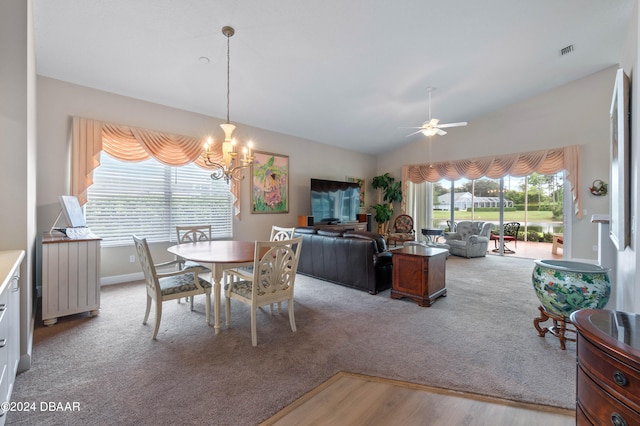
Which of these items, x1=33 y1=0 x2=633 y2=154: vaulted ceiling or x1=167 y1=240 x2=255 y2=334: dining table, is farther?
x1=33 y1=0 x2=633 y2=154: vaulted ceiling

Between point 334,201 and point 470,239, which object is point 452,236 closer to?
point 470,239

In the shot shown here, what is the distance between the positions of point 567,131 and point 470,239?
2.97 m

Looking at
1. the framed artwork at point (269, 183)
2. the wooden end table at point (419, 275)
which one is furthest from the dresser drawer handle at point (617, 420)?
the framed artwork at point (269, 183)

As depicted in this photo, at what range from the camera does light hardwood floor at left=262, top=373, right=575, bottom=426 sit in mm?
1622

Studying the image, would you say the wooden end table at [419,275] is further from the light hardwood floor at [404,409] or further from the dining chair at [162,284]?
the dining chair at [162,284]

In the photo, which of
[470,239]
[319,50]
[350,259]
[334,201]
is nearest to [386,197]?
[334,201]

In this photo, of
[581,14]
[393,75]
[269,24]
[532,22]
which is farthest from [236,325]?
[581,14]

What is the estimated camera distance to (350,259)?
4.11 meters

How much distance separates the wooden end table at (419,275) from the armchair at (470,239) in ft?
10.8

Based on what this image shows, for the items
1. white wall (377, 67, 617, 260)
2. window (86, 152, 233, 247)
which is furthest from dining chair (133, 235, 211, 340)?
white wall (377, 67, 617, 260)

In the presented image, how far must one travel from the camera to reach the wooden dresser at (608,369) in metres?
0.83

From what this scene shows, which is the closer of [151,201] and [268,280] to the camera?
[268,280]

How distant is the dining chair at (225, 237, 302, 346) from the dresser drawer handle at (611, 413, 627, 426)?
2045 mm

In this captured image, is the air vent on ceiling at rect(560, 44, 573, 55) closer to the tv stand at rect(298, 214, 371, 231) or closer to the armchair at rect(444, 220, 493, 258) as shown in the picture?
the armchair at rect(444, 220, 493, 258)
